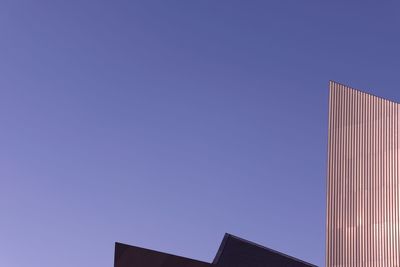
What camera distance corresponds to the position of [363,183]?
4531 centimetres

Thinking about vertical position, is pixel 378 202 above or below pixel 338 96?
below

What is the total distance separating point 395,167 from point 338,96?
22.5 ft

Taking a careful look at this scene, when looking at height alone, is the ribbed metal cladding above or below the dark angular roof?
above

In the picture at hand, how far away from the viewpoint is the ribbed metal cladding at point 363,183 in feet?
143

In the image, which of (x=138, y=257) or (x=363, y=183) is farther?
(x=363, y=183)

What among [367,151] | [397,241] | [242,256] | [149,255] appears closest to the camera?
[149,255]

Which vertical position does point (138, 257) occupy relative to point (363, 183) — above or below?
below

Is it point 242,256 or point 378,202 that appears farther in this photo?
point 242,256

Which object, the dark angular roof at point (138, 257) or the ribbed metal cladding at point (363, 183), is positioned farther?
the ribbed metal cladding at point (363, 183)

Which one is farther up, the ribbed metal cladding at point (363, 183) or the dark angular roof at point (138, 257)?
the ribbed metal cladding at point (363, 183)

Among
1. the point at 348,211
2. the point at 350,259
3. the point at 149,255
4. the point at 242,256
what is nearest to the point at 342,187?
the point at 348,211

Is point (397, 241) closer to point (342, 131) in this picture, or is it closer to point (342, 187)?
point (342, 187)

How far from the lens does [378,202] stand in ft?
145

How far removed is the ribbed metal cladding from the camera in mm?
43625
